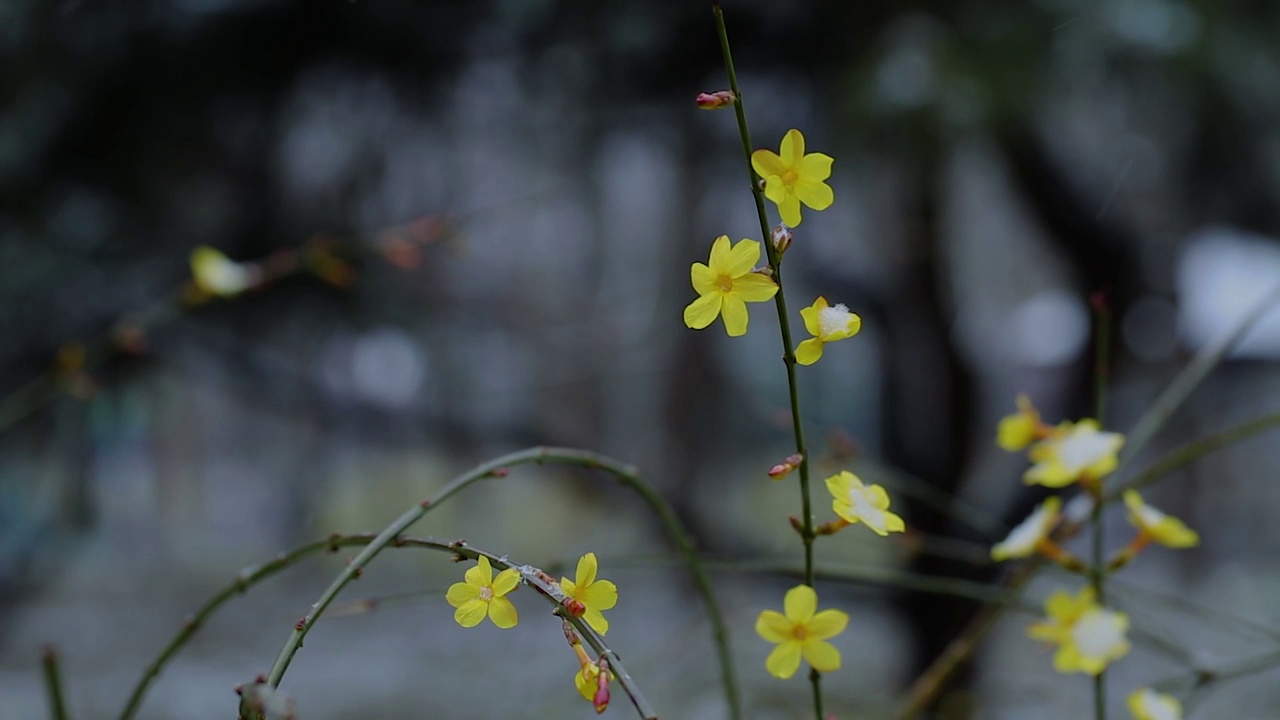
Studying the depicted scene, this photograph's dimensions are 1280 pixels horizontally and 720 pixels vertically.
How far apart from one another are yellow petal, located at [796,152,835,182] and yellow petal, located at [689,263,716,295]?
19 millimetres

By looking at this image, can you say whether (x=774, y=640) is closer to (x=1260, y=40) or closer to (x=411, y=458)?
(x=1260, y=40)

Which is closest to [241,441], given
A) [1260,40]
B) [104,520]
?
[104,520]

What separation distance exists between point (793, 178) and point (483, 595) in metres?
0.07

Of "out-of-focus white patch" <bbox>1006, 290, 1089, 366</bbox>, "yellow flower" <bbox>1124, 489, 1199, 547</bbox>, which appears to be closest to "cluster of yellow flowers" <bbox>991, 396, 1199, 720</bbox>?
"yellow flower" <bbox>1124, 489, 1199, 547</bbox>

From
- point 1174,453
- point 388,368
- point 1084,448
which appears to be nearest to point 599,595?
point 1084,448

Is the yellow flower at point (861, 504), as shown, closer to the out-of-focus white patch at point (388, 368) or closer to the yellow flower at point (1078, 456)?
the yellow flower at point (1078, 456)

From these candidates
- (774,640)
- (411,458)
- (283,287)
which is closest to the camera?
(774,640)

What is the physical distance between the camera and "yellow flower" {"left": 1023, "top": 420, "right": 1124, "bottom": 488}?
18 cm

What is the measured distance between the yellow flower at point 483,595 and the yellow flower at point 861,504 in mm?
48

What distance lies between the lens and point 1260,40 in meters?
0.68

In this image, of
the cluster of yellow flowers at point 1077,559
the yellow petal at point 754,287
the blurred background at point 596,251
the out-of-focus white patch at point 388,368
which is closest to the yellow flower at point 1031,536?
the cluster of yellow flowers at point 1077,559

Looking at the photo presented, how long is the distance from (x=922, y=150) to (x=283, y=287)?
1.92 feet

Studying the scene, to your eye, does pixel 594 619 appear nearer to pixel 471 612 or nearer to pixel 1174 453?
pixel 471 612

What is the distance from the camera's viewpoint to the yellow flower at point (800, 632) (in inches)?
5.3
